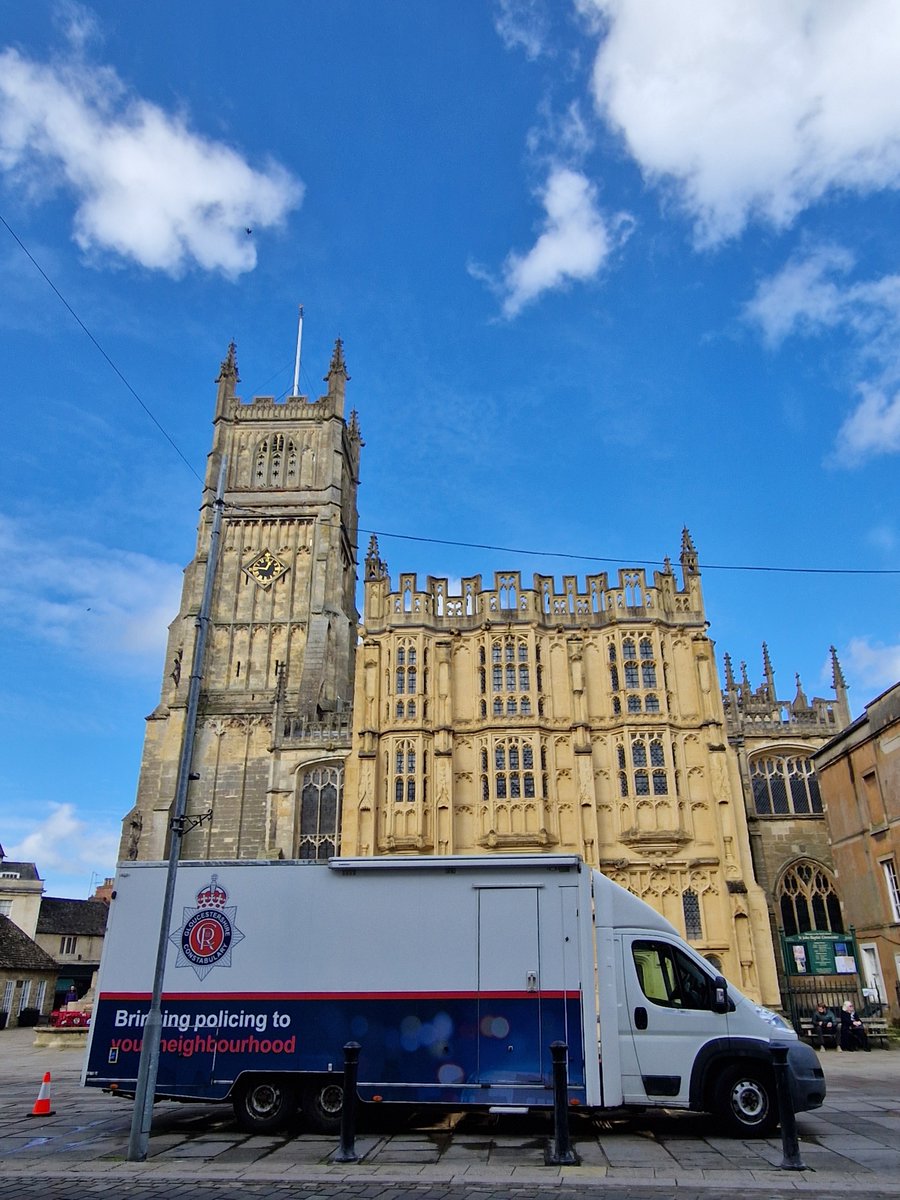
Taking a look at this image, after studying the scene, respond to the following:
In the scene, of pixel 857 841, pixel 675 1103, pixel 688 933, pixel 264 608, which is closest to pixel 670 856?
pixel 688 933

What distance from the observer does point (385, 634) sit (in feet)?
116

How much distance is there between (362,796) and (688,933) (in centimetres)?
1301

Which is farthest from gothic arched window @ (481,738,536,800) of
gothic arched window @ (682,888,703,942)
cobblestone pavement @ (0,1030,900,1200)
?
cobblestone pavement @ (0,1030,900,1200)

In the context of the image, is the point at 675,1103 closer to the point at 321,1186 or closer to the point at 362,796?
the point at 321,1186

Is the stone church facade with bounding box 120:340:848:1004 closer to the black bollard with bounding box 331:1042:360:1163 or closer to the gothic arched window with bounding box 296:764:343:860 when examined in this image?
the gothic arched window with bounding box 296:764:343:860

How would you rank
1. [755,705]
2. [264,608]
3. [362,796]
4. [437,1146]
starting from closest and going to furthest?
[437,1146] < [362,796] < [755,705] < [264,608]

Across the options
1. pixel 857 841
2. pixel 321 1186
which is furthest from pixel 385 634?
pixel 321 1186

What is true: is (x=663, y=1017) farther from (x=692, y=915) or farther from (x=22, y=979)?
(x=22, y=979)

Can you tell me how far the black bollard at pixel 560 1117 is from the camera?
936cm

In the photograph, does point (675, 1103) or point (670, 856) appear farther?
point (670, 856)

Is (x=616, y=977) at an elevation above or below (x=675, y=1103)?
above

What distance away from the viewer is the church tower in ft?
130

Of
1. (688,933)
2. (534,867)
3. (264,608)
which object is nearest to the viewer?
(534,867)

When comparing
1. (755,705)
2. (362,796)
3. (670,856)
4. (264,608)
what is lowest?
(670,856)
